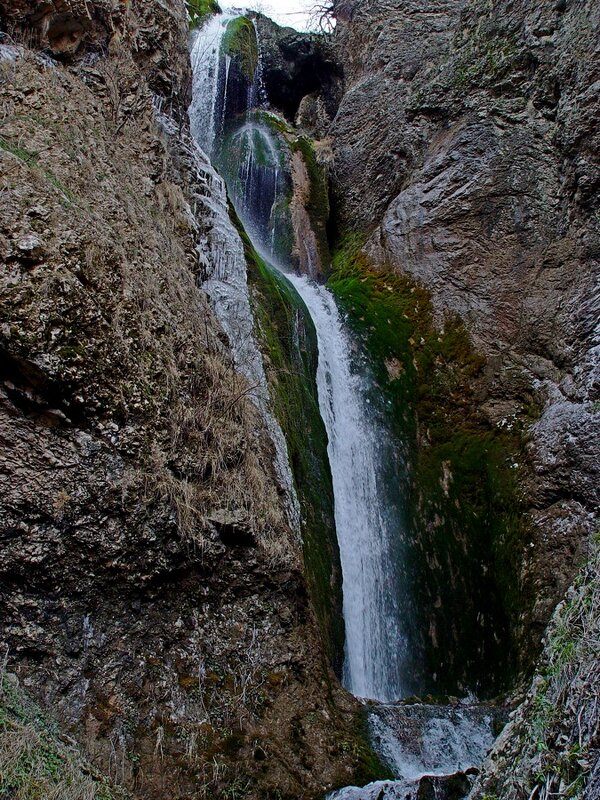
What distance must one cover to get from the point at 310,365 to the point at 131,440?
4705 mm

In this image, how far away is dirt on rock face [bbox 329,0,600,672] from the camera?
784cm

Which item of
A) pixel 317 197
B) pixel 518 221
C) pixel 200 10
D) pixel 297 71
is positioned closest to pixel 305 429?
pixel 518 221

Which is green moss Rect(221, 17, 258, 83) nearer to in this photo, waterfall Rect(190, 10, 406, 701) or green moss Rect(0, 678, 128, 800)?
waterfall Rect(190, 10, 406, 701)

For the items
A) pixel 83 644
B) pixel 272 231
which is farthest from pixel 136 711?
pixel 272 231

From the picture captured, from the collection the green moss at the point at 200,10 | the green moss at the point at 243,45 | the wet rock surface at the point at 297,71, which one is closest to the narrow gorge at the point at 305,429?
the wet rock surface at the point at 297,71

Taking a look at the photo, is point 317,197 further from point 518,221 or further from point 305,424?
point 305,424

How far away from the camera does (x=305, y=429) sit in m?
7.87

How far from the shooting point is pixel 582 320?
863 centimetres

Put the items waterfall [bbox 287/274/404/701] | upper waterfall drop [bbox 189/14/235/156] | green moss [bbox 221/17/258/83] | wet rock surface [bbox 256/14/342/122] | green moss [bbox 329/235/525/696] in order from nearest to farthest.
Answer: waterfall [bbox 287/274/404/701], green moss [bbox 329/235/525/696], upper waterfall drop [bbox 189/14/235/156], green moss [bbox 221/17/258/83], wet rock surface [bbox 256/14/342/122]

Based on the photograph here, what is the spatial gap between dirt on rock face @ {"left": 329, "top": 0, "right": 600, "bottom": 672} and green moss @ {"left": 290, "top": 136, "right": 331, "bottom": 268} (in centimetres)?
46

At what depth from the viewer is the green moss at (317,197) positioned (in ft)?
45.8

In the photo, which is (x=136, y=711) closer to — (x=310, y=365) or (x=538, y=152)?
(x=310, y=365)

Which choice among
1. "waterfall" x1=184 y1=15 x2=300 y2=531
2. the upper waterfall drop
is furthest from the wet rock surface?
"waterfall" x1=184 y1=15 x2=300 y2=531

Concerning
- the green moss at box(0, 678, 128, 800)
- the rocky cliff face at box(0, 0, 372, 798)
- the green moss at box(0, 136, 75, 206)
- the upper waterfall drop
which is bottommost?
the green moss at box(0, 678, 128, 800)
